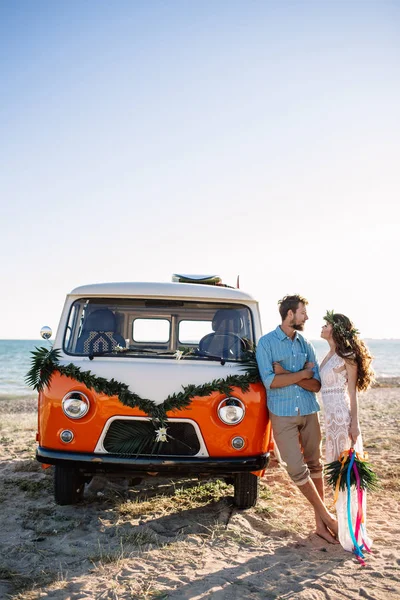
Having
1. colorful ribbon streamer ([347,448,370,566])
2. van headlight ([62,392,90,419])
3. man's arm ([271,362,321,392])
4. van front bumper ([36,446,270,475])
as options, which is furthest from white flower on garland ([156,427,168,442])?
colorful ribbon streamer ([347,448,370,566])

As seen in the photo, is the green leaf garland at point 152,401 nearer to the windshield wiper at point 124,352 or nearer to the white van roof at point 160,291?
the windshield wiper at point 124,352

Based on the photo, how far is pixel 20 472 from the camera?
6844 millimetres

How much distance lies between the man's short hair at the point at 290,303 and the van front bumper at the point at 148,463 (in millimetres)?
1283

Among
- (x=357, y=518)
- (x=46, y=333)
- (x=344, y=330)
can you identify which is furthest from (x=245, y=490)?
(x=46, y=333)

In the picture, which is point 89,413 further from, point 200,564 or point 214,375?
point 200,564

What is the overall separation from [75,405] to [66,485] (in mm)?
960

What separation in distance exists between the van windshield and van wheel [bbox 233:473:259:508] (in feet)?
3.58

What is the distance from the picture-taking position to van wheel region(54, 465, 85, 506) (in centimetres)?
493

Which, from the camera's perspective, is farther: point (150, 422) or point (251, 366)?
point (251, 366)

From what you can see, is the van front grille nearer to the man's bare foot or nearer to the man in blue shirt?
the man in blue shirt

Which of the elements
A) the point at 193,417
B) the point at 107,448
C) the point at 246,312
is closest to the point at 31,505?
the point at 107,448

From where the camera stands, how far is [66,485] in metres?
4.99

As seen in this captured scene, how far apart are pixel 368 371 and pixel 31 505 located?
353 cm

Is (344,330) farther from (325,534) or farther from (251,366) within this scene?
(325,534)
